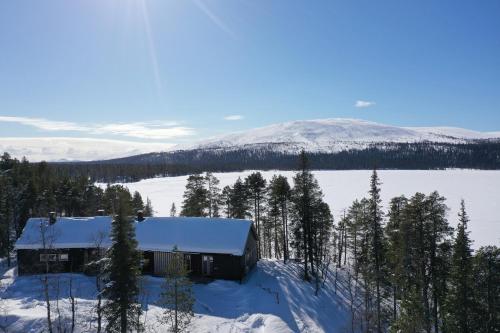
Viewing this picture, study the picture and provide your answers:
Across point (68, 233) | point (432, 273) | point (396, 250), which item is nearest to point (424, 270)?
point (432, 273)

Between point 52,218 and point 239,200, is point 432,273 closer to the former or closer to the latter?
point 239,200

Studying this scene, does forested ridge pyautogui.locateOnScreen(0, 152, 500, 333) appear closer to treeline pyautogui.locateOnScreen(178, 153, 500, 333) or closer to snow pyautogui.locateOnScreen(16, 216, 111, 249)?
treeline pyautogui.locateOnScreen(178, 153, 500, 333)

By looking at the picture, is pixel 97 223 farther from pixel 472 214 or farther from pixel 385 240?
pixel 472 214

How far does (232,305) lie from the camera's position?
29438mm

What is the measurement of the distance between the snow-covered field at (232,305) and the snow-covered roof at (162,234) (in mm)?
2926

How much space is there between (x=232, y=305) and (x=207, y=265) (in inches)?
233

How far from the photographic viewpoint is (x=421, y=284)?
26.0 m

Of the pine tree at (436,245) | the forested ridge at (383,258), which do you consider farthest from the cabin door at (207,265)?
the pine tree at (436,245)

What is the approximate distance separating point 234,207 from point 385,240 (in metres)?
19.4

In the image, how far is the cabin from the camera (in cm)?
3416

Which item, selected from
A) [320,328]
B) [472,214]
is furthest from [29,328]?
[472,214]

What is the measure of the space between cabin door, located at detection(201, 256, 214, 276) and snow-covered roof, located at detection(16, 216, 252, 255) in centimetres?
94

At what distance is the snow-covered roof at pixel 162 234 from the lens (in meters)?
34.3

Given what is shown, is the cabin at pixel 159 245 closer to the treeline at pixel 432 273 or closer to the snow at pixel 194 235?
the snow at pixel 194 235
